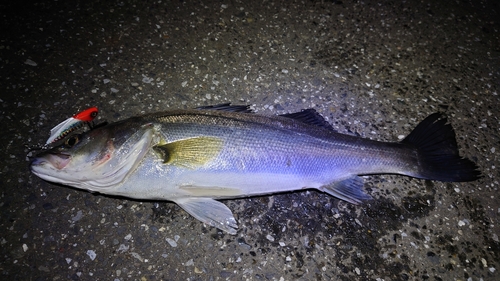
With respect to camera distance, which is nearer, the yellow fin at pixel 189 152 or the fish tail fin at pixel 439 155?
the yellow fin at pixel 189 152

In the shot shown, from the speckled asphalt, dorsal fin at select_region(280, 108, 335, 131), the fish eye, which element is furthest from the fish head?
dorsal fin at select_region(280, 108, 335, 131)

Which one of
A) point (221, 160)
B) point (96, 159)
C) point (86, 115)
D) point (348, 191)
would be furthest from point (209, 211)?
point (86, 115)

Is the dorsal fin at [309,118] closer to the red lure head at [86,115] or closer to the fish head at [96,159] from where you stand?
the fish head at [96,159]

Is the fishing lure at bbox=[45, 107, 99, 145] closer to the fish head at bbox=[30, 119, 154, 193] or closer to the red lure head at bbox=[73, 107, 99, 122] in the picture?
the red lure head at bbox=[73, 107, 99, 122]

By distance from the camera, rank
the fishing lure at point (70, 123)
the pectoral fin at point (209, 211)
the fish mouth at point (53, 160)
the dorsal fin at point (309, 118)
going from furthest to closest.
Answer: the dorsal fin at point (309, 118) < the fishing lure at point (70, 123) < the pectoral fin at point (209, 211) < the fish mouth at point (53, 160)

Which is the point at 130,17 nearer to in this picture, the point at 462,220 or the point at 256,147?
the point at 256,147

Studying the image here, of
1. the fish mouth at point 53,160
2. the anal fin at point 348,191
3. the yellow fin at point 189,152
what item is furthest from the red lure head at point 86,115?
the anal fin at point 348,191

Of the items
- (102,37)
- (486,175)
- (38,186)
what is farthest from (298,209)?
(102,37)
